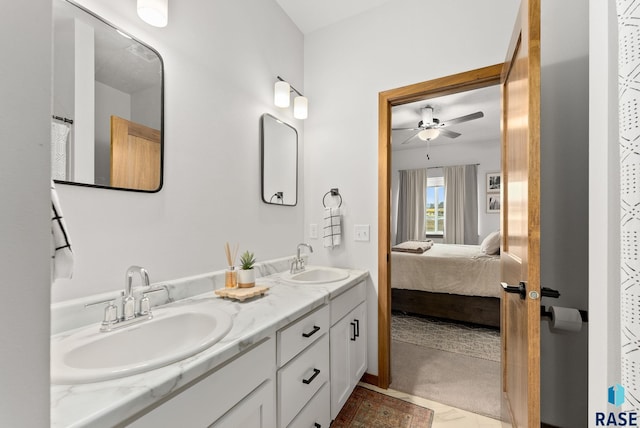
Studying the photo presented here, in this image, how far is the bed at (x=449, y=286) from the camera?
2865 millimetres

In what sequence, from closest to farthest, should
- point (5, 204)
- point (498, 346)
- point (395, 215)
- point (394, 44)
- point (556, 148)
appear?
point (5, 204) < point (556, 148) < point (394, 44) < point (498, 346) < point (395, 215)

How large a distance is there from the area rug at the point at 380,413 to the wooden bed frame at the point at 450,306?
151 cm

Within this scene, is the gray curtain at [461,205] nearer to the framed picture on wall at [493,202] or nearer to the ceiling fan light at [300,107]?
the framed picture on wall at [493,202]

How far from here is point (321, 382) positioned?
1.35m

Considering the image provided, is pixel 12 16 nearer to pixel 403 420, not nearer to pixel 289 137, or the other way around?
pixel 289 137

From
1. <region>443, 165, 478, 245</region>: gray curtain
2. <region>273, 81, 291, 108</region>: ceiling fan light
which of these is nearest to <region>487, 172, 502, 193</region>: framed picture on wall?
<region>443, 165, 478, 245</region>: gray curtain

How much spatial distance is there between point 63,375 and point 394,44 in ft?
7.65

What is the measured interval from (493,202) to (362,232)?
4.39 meters

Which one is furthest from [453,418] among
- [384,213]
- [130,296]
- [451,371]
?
[130,296]

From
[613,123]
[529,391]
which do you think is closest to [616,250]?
[613,123]

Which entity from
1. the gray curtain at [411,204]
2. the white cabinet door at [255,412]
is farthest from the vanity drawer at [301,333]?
the gray curtain at [411,204]

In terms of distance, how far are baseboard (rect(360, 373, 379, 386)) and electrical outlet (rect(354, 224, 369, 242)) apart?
0.96 m

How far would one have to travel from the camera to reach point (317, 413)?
51.4 inches

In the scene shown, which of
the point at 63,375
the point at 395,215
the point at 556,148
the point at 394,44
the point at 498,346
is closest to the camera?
the point at 63,375
